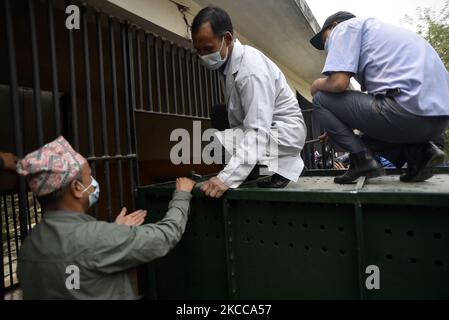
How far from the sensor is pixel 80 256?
1.36 m

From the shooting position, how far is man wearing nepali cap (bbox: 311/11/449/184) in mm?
1819

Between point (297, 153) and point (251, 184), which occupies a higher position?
point (297, 153)

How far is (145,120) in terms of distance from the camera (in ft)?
17.0

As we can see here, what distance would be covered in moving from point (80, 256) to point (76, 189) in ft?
1.08


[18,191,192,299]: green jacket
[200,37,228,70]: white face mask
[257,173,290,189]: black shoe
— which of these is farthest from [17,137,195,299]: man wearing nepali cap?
[200,37,228,70]: white face mask

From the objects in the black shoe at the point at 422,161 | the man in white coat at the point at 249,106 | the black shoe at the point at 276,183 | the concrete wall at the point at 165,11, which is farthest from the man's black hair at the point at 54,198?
the black shoe at the point at 422,161

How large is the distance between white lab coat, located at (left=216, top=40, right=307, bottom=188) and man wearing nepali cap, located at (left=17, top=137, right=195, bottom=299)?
743mm

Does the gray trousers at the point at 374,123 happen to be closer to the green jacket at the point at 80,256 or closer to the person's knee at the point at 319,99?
the person's knee at the point at 319,99

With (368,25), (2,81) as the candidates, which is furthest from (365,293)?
(2,81)

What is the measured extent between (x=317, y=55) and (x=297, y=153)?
4543 mm

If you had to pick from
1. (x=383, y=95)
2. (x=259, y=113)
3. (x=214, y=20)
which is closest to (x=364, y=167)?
(x=383, y=95)

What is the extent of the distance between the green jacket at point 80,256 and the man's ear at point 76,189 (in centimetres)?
9
